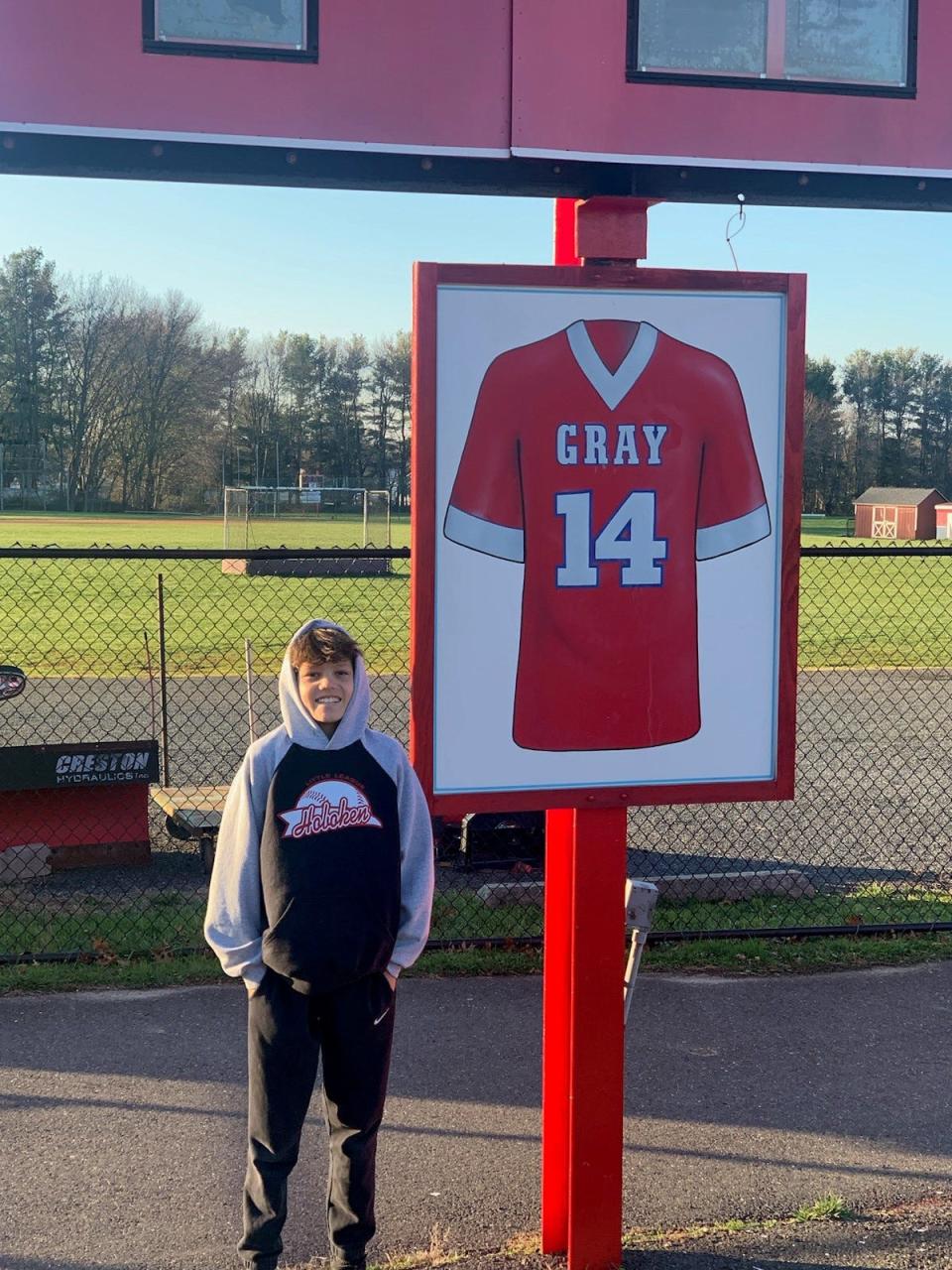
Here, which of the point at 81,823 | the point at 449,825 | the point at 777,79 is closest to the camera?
the point at 777,79

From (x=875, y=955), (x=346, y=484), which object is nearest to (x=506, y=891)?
(x=875, y=955)

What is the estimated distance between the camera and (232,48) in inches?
118

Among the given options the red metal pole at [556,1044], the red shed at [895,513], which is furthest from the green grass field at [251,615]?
the red shed at [895,513]

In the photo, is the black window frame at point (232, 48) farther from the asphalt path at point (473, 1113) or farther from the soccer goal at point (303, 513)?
the soccer goal at point (303, 513)

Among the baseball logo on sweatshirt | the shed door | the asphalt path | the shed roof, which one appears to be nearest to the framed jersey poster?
the baseball logo on sweatshirt

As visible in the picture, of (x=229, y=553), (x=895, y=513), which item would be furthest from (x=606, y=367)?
(x=895, y=513)

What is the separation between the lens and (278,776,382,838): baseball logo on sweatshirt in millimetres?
2936

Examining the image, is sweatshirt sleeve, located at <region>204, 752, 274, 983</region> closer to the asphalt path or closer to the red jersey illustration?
the red jersey illustration

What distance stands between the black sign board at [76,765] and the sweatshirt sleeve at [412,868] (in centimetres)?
388

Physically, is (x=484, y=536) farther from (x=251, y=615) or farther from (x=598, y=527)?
(x=251, y=615)

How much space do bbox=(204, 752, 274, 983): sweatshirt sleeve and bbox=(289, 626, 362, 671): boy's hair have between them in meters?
0.26

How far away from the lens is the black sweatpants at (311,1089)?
117 inches

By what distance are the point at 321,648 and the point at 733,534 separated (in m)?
1.08

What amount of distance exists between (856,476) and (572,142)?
234 feet
